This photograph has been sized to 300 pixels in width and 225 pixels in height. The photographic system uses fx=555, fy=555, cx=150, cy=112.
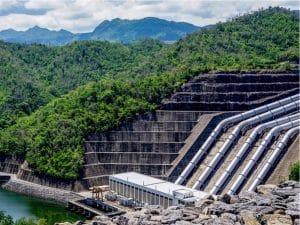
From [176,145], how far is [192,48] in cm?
2457

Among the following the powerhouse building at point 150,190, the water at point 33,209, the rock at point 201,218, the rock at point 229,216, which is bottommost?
the water at point 33,209

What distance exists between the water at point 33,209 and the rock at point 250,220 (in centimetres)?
1980

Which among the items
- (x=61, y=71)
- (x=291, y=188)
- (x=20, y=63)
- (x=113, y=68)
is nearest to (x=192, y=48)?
(x=113, y=68)

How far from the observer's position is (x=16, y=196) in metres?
45.6

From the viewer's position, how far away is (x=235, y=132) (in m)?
43.2

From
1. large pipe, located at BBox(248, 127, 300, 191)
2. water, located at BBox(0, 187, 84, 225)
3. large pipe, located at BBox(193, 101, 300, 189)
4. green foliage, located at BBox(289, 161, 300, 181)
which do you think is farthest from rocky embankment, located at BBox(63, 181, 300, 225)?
water, located at BBox(0, 187, 84, 225)

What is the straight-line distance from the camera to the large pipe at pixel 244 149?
38938 mm

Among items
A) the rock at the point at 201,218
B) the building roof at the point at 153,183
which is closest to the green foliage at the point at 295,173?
the building roof at the point at 153,183

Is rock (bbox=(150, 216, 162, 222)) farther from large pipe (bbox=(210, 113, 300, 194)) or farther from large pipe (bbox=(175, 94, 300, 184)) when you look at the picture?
large pipe (bbox=(175, 94, 300, 184))

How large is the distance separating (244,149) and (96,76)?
44.1 m

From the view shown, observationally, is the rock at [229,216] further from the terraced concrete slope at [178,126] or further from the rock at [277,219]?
the terraced concrete slope at [178,126]

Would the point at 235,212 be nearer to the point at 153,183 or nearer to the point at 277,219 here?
the point at 277,219

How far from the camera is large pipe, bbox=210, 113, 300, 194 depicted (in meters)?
38.9

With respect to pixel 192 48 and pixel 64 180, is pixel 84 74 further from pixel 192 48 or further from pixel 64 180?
pixel 64 180
